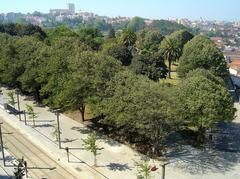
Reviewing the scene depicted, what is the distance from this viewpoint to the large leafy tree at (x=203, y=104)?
36469 mm

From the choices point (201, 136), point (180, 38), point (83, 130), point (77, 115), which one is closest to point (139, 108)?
point (201, 136)

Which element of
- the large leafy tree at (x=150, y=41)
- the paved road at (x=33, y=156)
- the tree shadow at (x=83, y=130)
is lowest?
the paved road at (x=33, y=156)

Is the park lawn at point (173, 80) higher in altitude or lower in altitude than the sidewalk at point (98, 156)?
higher

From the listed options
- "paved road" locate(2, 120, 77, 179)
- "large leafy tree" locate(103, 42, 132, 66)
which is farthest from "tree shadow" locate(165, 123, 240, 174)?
"large leafy tree" locate(103, 42, 132, 66)

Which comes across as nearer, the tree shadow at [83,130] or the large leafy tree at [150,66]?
the tree shadow at [83,130]

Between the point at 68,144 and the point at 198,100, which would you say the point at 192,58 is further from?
the point at 68,144

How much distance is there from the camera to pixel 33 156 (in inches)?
1475

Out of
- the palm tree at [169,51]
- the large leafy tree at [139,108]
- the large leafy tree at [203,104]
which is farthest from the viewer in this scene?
the palm tree at [169,51]

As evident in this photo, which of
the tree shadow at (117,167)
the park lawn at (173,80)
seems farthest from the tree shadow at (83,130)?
the park lawn at (173,80)

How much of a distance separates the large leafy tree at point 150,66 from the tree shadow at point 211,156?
20.5 m

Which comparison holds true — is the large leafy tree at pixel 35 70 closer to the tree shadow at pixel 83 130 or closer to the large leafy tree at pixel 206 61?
the tree shadow at pixel 83 130

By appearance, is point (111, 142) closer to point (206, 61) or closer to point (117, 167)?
point (117, 167)

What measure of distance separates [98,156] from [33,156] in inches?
269

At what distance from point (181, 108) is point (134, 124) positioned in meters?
5.19
